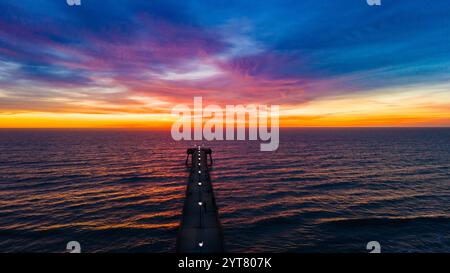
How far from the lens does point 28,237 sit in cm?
3170

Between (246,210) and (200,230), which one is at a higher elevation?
(200,230)

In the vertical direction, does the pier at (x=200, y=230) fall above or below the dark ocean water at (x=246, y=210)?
above

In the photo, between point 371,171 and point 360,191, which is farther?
point 371,171

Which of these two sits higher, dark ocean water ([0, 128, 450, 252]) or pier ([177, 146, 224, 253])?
pier ([177, 146, 224, 253])

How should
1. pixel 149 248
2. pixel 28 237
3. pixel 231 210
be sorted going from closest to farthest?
1. pixel 149 248
2. pixel 28 237
3. pixel 231 210

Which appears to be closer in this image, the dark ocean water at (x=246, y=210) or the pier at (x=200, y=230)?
the pier at (x=200, y=230)

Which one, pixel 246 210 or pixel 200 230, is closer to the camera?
pixel 200 230

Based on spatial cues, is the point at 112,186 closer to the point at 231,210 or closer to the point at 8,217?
the point at 8,217

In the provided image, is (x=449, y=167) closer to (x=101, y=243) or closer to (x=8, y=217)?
(x=101, y=243)

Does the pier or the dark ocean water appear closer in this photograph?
the pier
